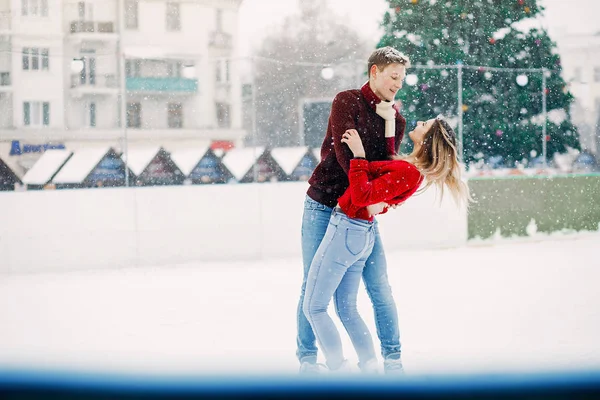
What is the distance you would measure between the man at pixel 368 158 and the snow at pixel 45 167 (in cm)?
382

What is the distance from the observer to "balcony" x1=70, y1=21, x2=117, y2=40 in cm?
590

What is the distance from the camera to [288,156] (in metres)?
6.39

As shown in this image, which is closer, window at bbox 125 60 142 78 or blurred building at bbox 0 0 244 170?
blurred building at bbox 0 0 244 170

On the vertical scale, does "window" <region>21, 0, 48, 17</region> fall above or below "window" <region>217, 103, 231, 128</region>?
above

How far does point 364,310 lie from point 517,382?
334 cm

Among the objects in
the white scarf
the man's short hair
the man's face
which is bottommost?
the white scarf

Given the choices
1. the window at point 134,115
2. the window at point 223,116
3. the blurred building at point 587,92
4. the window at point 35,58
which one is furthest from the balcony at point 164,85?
the blurred building at point 587,92

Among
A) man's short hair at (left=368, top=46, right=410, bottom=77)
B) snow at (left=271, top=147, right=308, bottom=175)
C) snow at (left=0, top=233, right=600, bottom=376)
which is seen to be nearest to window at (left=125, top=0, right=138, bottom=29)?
snow at (left=271, top=147, right=308, bottom=175)

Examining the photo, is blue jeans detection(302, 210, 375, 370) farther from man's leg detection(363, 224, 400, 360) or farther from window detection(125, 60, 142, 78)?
window detection(125, 60, 142, 78)

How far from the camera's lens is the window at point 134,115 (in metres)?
5.88

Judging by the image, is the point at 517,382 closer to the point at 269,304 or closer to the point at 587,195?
the point at 269,304

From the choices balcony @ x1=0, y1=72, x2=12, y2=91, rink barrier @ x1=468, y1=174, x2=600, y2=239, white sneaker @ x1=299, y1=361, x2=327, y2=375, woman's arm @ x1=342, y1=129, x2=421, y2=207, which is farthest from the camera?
rink barrier @ x1=468, y1=174, x2=600, y2=239

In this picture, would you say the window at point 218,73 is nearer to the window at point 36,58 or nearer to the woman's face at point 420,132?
the window at point 36,58

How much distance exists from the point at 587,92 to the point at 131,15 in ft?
14.8
